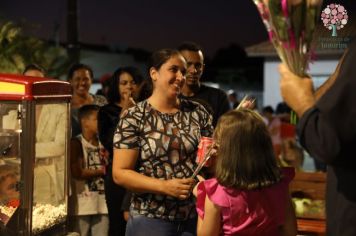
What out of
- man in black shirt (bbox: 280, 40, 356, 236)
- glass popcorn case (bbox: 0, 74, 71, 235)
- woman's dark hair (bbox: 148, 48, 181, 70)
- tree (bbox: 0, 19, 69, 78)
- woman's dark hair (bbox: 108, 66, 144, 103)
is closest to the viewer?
man in black shirt (bbox: 280, 40, 356, 236)

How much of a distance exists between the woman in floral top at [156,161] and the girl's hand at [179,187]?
6 centimetres

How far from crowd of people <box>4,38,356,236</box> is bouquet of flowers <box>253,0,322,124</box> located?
76mm

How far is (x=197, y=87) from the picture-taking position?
4.92 meters

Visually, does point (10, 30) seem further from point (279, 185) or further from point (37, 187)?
point (279, 185)

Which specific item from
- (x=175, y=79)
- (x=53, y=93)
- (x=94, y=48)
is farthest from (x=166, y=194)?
(x=94, y=48)

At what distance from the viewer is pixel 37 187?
16.0 ft

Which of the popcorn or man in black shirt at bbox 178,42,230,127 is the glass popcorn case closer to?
the popcorn

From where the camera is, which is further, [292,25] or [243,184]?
[243,184]

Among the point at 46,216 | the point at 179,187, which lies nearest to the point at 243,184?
the point at 179,187

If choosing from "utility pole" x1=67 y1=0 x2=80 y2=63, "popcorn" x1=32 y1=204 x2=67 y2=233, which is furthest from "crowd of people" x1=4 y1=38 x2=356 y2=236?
"utility pole" x1=67 y1=0 x2=80 y2=63

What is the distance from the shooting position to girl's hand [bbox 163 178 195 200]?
3551mm

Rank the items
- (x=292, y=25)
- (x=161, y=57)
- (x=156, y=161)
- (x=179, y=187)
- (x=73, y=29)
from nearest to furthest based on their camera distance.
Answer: (x=292, y=25)
(x=179, y=187)
(x=156, y=161)
(x=161, y=57)
(x=73, y=29)

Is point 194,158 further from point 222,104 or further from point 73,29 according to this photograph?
point 73,29

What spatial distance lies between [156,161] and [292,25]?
1715 mm
